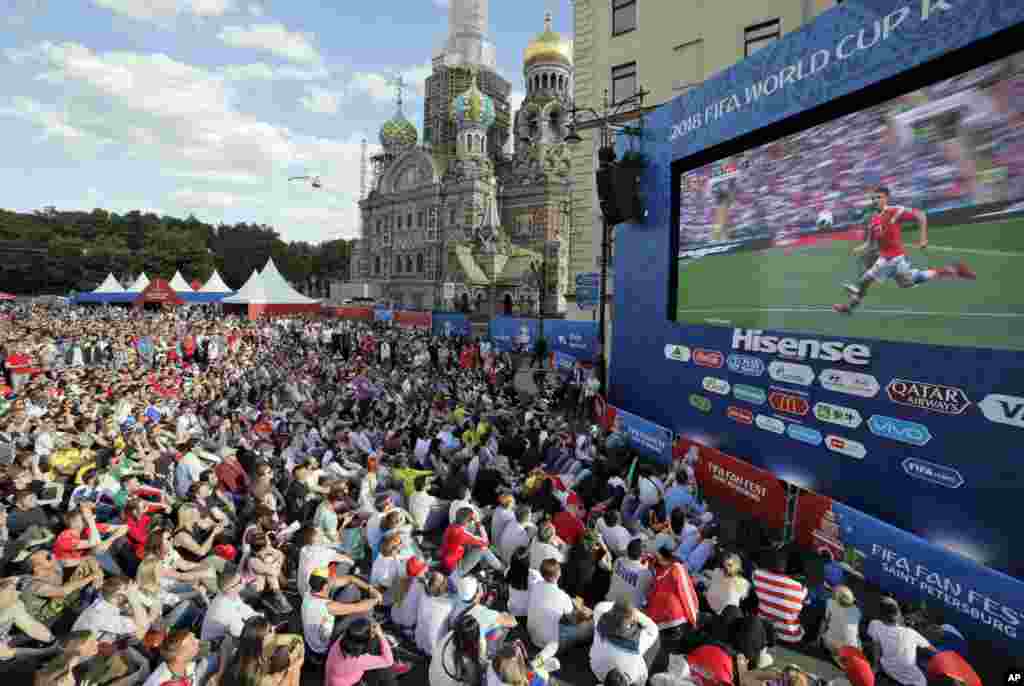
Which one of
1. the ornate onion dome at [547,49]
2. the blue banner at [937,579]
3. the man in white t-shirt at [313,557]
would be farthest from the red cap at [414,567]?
the ornate onion dome at [547,49]

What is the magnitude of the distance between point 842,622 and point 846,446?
11.5 feet

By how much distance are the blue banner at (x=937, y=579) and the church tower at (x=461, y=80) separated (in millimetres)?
58479

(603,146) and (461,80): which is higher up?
(461,80)

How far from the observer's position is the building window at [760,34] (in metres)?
14.2

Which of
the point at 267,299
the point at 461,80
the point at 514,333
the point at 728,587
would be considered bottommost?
the point at 728,587

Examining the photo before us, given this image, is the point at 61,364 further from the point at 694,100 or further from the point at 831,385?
the point at 831,385

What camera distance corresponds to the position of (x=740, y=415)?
946cm

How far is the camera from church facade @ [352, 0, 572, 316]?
50.8 metres

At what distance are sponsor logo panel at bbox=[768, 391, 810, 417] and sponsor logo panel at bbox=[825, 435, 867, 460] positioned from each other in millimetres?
554

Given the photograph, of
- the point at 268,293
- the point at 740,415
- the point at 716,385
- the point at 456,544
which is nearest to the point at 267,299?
the point at 268,293

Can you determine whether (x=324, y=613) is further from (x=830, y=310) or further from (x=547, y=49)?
(x=547, y=49)

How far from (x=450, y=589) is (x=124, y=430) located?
8359 millimetres

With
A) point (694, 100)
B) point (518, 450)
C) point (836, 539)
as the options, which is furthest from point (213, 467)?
point (694, 100)

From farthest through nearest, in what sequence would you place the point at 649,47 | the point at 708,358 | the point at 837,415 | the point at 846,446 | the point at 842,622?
the point at 649,47 < the point at 708,358 < the point at 837,415 < the point at 846,446 < the point at 842,622
